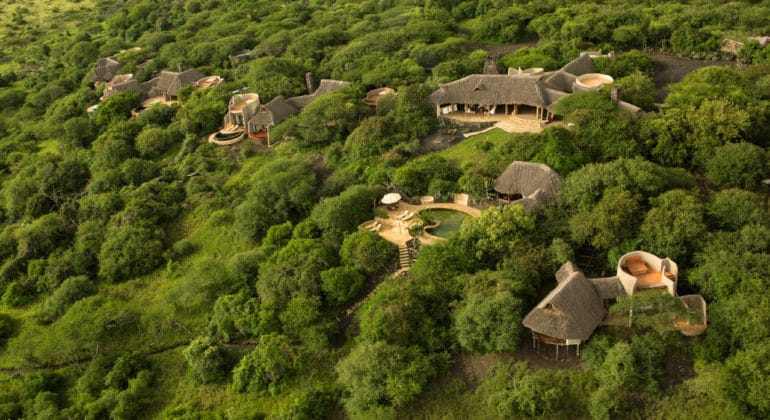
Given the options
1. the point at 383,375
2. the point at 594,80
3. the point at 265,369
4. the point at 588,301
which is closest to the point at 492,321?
the point at 588,301

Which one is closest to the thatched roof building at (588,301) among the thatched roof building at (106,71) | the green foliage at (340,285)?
the green foliage at (340,285)

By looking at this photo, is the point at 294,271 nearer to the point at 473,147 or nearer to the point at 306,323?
the point at 306,323

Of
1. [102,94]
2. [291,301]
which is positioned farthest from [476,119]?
[102,94]

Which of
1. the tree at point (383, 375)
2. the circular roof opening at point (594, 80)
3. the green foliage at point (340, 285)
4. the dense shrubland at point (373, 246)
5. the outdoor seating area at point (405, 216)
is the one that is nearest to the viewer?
the tree at point (383, 375)

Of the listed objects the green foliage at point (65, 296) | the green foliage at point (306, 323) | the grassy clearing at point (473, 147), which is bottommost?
the green foliage at point (65, 296)

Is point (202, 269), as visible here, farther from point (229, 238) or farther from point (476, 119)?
point (476, 119)

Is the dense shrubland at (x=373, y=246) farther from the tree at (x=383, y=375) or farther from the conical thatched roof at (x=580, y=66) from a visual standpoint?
the conical thatched roof at (x=580, y=66)
